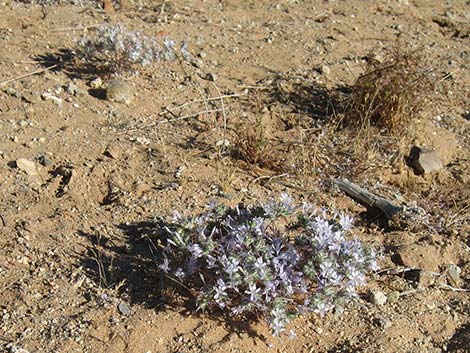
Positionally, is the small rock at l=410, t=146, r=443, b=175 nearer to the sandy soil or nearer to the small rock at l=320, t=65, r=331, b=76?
the sandy soil

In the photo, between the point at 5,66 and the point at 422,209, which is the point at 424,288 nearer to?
the point at 422,209

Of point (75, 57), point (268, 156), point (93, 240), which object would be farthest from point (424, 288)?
point (75, 57)

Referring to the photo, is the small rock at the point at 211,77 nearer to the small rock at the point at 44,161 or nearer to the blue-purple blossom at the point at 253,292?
the small rock at the point at 44,161

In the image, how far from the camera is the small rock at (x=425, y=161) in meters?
4.92

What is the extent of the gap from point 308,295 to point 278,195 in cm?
104

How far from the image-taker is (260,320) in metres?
3.57

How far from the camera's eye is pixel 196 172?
14.9 feet

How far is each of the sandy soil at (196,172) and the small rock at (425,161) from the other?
62 mm

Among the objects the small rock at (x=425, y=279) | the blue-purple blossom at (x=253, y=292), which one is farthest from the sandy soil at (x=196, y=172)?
the blue-purple blossom at (x=253, y=292)

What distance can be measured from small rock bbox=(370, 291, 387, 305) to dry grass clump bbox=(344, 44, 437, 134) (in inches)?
60.5

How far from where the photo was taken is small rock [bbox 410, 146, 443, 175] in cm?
492

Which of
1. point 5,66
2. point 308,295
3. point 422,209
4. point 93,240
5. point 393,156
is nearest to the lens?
point 308,295

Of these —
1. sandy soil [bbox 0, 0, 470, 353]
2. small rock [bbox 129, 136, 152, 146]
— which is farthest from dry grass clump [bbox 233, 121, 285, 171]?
small rock [bbox 129, 136, 152, 146]

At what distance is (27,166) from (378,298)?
7.66ft
